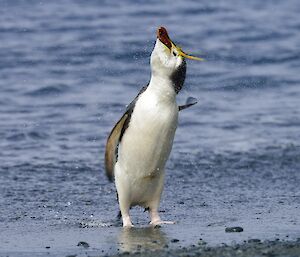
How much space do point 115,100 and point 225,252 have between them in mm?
8269

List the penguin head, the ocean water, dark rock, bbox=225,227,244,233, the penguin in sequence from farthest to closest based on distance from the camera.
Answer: the ocean water
the penguin
the penguin head
dark rock, bbox=225,227,244,233

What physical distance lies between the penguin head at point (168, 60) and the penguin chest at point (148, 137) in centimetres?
18

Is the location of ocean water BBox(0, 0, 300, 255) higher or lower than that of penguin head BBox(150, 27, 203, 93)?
lower

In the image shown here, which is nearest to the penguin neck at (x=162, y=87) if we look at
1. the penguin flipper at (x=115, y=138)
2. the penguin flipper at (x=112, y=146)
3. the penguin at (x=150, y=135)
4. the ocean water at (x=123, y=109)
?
the penguin at (x=150, y=135)

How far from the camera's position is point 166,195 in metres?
9.98

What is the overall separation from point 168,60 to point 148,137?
2.04 ft

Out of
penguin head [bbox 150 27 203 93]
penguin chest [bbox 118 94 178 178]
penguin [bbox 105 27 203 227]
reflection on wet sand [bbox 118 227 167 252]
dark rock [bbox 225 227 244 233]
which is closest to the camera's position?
reflection on wet sand [bbox 118 227 167 252]

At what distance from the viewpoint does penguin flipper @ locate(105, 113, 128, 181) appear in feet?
27.7

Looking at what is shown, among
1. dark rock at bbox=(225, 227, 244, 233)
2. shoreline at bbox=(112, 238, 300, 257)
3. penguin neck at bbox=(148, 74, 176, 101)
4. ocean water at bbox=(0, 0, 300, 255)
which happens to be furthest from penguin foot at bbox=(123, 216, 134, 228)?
shoreline at bbox=(112, 238, 300, 257)

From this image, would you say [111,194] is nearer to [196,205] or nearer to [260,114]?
[196,205]

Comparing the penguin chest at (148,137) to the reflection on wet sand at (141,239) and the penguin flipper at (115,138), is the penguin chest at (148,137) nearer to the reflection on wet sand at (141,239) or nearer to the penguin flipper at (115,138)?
the penguin flipper at (115,138)

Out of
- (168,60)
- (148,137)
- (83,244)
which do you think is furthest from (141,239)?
(168,60)

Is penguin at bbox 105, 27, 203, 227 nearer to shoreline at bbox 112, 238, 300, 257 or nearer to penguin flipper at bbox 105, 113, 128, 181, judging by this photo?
penguin flipper at bbox 105, 113, 128, 181

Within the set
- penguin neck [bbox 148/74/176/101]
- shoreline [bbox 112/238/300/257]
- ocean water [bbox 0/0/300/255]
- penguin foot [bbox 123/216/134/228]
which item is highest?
penguin neck [bbox 148/74/176/101]
